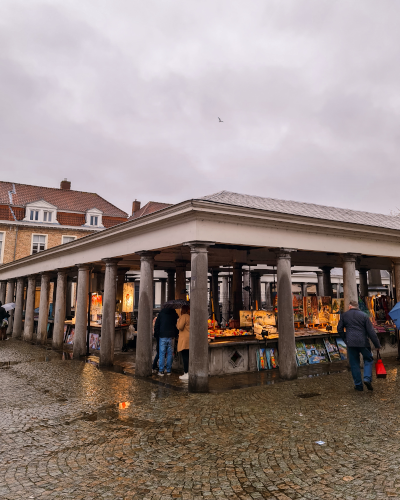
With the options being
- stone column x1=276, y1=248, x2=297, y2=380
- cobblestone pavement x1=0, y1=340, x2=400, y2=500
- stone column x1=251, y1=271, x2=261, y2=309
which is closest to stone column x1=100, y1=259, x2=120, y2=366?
cobblestone pavement x1=0, y1=340, x2=400, y2=500

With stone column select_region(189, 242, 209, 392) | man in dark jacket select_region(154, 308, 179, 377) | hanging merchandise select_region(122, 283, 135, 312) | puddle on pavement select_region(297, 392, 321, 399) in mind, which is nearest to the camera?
puddle on pavement select_region(297, 392, 321, 399)

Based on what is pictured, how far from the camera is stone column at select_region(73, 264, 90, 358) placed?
49.2 ft

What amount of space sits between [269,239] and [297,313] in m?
4.83

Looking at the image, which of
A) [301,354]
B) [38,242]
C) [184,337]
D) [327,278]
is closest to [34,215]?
[38,242]

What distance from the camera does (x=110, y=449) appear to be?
526 centimetres

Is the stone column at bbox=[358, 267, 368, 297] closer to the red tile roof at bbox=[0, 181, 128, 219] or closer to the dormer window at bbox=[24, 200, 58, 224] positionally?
the red tile roof at bbox=[0, 181, 128, 219]

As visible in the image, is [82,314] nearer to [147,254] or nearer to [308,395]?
[147,254]

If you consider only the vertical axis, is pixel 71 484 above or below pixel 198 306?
below

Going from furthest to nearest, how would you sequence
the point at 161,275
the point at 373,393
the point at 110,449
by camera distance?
the point at 161,275 → the point at 373,393 → the point at 110,449

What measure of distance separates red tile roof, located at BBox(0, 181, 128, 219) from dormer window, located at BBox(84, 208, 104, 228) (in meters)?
0.81

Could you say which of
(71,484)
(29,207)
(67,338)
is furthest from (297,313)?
(29,207)

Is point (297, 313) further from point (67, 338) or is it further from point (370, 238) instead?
point (67, 338)

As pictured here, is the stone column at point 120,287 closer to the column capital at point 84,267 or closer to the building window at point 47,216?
the column capital at point 84,267

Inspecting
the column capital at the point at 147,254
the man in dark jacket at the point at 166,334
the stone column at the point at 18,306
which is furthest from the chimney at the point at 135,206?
the man in dark jacket at the point at 166,334
